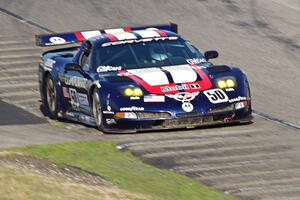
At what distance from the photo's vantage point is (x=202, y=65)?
17219 millimetres

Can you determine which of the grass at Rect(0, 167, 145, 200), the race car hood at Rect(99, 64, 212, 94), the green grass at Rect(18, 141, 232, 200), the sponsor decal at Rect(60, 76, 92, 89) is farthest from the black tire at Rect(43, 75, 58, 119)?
the grass at Rect(0, 167, 145, 200)

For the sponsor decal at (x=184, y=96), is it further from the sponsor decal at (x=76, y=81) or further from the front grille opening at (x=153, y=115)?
the sponsor decal at (x=76, y=81)

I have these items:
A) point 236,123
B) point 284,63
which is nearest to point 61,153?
point 236,123

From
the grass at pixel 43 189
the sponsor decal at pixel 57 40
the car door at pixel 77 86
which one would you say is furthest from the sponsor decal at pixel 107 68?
the grass at pixel 43 189

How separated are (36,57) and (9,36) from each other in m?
2.02

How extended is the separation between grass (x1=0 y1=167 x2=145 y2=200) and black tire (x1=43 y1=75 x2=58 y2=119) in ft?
20.0

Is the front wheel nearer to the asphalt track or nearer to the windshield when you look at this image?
the asphalt track

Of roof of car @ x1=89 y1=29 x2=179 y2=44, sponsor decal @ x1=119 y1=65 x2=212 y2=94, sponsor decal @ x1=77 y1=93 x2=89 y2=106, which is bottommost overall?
sponsor decal @ x1=77 y1=93 x2=89 y2=106

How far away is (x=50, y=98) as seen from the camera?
1892 cm

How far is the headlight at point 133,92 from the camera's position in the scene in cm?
1622

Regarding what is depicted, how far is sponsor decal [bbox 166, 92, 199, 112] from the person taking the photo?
638 inches

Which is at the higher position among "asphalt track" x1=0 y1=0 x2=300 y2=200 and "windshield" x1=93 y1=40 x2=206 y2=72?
"windshield" x1=93 y1=40 x2=206 y2=72

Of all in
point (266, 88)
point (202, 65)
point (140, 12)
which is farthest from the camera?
point (140, 12)

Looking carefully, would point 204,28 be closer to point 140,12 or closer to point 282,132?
point 140,12
